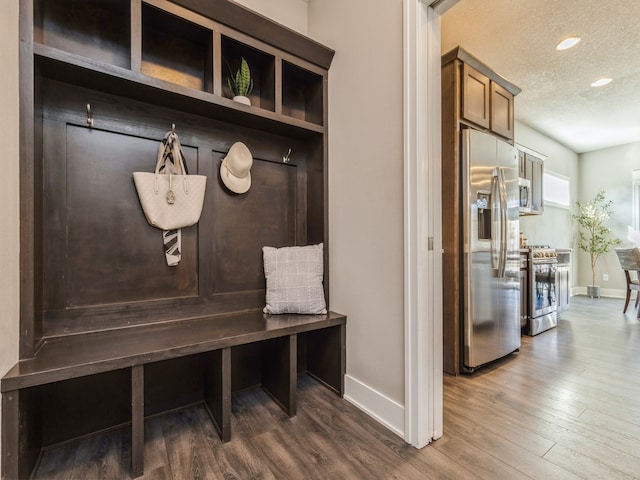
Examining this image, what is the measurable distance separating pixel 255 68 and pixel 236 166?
0.76 metres

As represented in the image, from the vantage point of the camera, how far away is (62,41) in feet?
4.77

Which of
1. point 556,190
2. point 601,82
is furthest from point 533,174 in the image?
point 556,190

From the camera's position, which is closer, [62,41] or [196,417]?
[62,41]

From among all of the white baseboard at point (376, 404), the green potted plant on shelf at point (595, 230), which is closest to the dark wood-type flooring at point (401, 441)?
the white baseboard at point (376, 404)

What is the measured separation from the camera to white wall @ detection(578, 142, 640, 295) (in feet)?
17.3

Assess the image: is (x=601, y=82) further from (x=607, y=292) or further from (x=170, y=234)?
(x=170, y=234)

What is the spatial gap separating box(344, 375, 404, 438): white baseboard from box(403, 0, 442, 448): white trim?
7 cm

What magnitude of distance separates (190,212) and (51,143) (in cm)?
70

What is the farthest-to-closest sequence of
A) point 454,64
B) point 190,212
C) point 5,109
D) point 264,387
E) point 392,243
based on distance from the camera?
point 454,64, point 264,387, point 190,212, point 392,243, point 5,109

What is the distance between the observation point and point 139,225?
166cm

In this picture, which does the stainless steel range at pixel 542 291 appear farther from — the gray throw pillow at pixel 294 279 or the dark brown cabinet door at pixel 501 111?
the gray throw pillow at pixel 294 279

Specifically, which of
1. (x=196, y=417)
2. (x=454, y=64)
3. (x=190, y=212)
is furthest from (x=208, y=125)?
(x=454, y=64)

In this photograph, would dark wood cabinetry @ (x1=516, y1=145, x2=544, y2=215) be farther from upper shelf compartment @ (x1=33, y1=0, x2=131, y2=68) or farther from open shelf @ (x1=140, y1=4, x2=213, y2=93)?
upper shelf compartment @ (x1=33, y1=0, x2=131, y2=68)

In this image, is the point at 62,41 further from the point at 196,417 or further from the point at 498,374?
the point at 498,374
